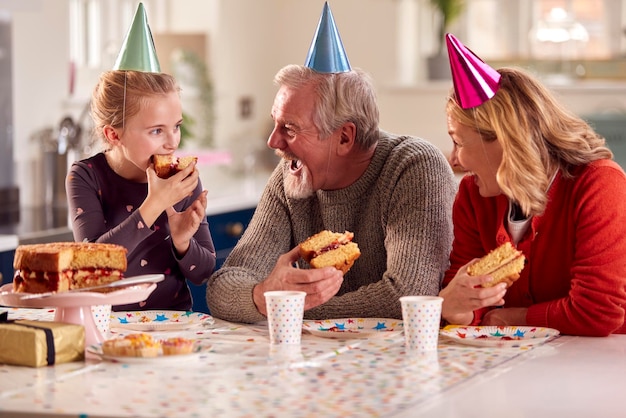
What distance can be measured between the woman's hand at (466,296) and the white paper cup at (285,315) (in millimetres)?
302

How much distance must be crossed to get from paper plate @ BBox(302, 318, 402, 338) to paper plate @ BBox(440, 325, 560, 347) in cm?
12

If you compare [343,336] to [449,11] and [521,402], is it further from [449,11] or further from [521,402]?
[449,11]

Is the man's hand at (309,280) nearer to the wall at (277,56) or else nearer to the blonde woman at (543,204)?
the blonde woman at (543,204)

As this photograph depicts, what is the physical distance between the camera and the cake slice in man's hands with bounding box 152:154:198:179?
2.38m

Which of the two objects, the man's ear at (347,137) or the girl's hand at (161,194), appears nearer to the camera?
the girl's hand at (161,194)

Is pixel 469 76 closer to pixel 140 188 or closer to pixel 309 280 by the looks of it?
pixel 309 280

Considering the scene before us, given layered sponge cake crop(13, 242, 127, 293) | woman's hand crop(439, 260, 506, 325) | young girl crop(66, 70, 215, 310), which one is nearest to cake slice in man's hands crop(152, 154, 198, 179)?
young girl crop(66, 70, 215, 310)

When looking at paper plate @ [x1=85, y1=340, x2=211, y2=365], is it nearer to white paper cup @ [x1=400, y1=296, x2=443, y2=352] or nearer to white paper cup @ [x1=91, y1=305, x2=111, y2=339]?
white paper cup @ [x1=91, y1=305, x2=111, y2=339]

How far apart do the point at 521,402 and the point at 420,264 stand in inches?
28.8

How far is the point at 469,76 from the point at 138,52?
2.41 feet

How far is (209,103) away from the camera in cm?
508

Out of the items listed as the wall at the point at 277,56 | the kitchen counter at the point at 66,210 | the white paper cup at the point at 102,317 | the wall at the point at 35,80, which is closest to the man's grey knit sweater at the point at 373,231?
the white paper cup at the point at 102,317

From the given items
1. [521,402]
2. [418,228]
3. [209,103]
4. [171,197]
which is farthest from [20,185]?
[521,402]

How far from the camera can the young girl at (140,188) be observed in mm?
2445
